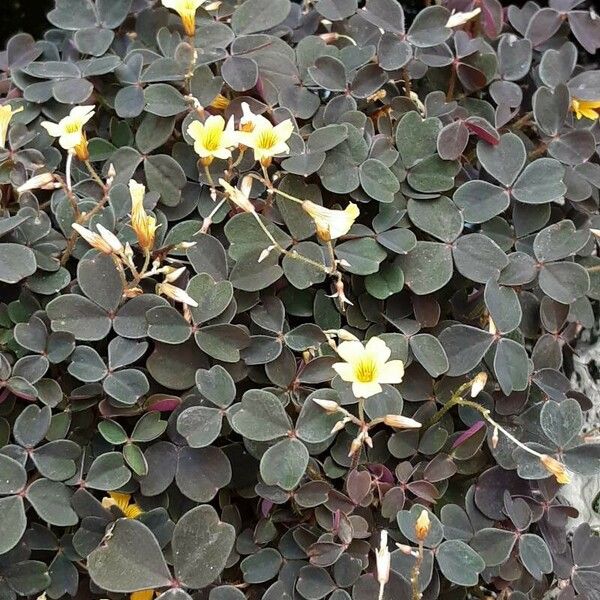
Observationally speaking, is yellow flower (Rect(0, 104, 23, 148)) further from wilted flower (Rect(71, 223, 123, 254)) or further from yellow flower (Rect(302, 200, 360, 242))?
yellow flower (Rect(302, 200, 360, 242))

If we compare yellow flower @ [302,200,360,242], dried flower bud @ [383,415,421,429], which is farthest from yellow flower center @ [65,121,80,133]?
dried flower bud @ [383,415,421,429]

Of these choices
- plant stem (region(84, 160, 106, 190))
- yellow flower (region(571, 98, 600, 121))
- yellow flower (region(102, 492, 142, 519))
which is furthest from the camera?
yellow flower (region(571, 98, 600, 121))

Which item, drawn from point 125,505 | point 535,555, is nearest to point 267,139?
point 125,505

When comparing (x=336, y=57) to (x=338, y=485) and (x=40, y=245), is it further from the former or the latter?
(x=338, y=485)

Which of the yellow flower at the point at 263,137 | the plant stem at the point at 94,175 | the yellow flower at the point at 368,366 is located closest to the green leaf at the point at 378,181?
the yellow flower at the point at 263,137

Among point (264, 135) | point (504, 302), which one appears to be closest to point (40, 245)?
point (264, 135)
